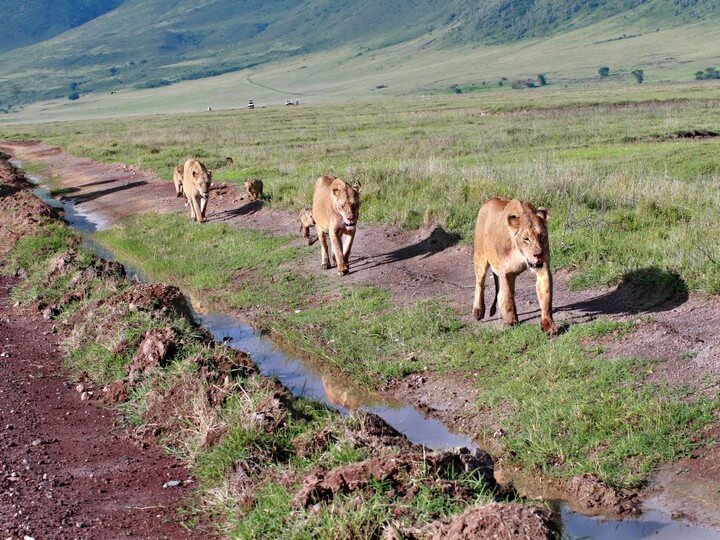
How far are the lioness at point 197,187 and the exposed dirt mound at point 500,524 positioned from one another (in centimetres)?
1530

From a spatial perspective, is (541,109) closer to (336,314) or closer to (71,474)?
(336,314)

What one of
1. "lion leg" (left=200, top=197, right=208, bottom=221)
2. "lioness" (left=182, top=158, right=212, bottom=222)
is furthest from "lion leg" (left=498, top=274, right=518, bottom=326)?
"lion leg" (left=200, top=197, right=208, bottom=221)

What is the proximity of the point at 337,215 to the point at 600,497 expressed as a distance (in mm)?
7694

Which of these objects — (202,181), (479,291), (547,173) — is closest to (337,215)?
(479,291)

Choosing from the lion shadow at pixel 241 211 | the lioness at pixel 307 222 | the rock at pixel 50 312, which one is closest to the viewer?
the rock at pixel 50 312

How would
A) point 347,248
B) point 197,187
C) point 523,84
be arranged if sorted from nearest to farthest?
point 347,248
point 197,187
point 523,84

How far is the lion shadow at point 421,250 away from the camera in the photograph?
1420 centimetres

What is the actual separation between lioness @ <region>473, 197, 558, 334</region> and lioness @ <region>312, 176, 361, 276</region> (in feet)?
10.3

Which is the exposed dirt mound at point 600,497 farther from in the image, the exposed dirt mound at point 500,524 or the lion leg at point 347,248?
the lion leg at point 347,248

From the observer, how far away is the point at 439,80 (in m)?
148

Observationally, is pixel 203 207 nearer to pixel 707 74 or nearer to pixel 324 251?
pixel 324 251

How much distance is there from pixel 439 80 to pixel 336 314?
140 meters

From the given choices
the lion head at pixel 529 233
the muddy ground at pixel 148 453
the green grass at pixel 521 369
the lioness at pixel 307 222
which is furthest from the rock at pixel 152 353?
the lioness at pixel 307 222

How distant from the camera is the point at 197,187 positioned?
19.5 metres
